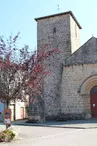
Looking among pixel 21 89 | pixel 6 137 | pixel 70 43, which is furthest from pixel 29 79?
pixel 70 43

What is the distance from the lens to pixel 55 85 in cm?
2238

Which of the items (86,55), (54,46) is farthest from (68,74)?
(54,46)

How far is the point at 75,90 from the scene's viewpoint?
21.4 metres

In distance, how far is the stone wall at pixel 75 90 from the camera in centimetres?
2097

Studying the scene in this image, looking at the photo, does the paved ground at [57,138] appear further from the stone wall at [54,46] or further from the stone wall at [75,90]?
the stone wall at [54,46]

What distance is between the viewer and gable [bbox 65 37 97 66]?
21250mm

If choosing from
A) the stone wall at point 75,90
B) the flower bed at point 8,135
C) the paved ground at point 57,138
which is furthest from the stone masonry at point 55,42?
the flower bed at point 8,135

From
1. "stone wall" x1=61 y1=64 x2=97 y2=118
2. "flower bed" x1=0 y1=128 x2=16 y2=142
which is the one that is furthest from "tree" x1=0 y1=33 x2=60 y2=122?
"stone wall" x1=61 y1=64 x2=97 y2=118

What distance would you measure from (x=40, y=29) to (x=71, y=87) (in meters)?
6.82

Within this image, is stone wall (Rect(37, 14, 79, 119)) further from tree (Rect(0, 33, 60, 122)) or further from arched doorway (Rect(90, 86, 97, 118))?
tree (Rect(0, 33, 60, 122))

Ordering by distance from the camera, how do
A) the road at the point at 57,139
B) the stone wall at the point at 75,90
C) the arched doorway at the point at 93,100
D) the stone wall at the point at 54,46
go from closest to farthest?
the road at the point at 57,139
the stone wall at the point at 75,90
the arched doorway at the point at 93,100
the stone wall at the point at 54,46

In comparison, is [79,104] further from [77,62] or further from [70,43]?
[70,43]

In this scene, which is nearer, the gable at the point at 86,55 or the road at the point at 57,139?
the road at the point at 57,139

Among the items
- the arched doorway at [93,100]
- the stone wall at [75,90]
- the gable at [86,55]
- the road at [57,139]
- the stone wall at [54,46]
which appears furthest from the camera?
the stone wall at [54,46]
